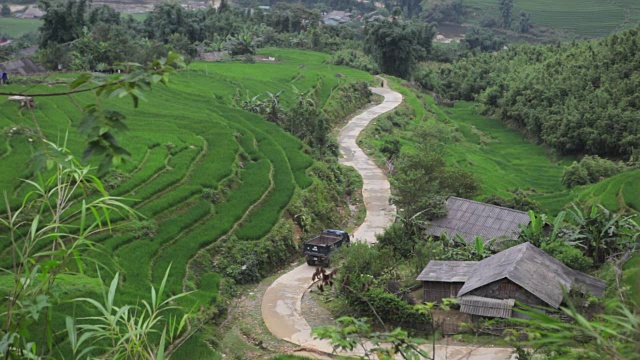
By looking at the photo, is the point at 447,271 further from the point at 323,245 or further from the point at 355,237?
the point at 355,237

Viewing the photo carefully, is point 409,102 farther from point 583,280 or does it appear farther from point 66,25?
point 583,280

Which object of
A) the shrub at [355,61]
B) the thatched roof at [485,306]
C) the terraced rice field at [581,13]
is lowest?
the terraced rice field at [581,13]

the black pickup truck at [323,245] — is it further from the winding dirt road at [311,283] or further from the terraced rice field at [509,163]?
the terraced rice field at [509,163]

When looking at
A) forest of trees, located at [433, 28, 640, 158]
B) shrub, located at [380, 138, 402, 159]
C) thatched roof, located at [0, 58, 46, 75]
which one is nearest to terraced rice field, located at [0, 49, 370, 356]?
shrub, located at [380, 138, 402, 159]

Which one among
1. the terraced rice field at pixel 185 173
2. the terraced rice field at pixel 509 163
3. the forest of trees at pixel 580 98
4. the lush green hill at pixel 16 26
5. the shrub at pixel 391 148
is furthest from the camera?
the lush green hill at pixel 16 26

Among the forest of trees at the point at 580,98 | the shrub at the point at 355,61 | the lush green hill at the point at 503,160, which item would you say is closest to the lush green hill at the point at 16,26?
the shrub at the point at 355,61

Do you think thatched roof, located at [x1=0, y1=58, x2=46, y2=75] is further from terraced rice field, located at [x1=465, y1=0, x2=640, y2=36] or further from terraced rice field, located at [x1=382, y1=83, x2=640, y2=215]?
terraced rice field, located at [x1=465, y1=0, x2=640, y2=36]
